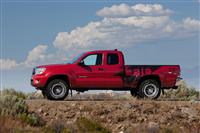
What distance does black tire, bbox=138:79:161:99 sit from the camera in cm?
2436

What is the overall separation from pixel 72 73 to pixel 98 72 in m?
1.13

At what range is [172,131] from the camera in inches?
779

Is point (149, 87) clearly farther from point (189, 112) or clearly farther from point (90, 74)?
point (90, 74)

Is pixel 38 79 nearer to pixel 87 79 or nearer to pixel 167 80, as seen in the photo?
pixel 87 79

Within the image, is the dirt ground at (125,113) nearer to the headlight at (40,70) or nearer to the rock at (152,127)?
the rock at (152,127)

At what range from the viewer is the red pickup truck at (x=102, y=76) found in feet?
76.8

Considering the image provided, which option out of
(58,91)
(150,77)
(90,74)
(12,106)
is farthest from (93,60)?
(12,106)

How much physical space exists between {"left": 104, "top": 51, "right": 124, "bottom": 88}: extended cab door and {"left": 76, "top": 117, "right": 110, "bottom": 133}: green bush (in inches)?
187

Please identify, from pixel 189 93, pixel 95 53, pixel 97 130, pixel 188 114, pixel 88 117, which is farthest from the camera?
pixel 189 93

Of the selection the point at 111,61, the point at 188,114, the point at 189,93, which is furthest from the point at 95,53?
the point at 189,93

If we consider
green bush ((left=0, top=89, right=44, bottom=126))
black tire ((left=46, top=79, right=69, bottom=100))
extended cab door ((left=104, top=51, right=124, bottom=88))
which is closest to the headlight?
black tire ((left=46, top=79, right=69, bottom=100))

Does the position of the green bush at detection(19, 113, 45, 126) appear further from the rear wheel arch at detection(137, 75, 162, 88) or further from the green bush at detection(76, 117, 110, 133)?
the rear wheel arch at detection(137, 75, 162, 88)

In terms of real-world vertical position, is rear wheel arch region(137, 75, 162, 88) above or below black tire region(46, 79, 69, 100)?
above

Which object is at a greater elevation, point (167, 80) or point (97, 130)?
point (167, 80)
